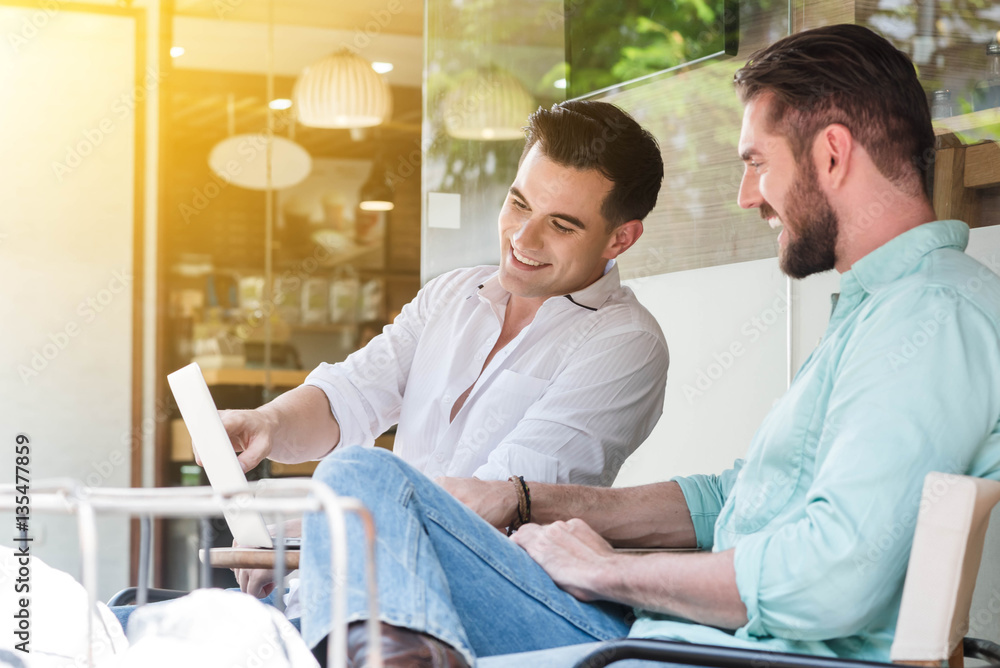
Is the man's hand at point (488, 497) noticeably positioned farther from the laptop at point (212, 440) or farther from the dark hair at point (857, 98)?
the dark hair at point (857, 98)

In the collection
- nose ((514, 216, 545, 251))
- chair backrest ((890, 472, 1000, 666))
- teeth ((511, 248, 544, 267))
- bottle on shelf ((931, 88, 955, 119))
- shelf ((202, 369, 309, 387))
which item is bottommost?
shelf ((202, 369, 309, 387))

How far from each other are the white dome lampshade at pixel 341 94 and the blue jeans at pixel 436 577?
11.6 ft

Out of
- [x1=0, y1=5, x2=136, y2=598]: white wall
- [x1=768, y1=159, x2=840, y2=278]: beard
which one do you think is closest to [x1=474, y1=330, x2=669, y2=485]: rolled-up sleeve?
[x1=768, y1=159, x2=840, y2=278]: beard

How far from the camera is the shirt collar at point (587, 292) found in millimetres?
1938

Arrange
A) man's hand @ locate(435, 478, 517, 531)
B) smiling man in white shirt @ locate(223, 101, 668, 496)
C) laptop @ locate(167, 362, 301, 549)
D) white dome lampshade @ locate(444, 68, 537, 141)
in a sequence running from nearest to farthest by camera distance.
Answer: laptop @ locate(167, 362, 301, 549) → man's hand @ locate(435, 478, 517, 531) → smiling man in white shirt @ locate(223, 101, 668, 496) → white dome lampshade @ locate(444, 68, 537, 141)

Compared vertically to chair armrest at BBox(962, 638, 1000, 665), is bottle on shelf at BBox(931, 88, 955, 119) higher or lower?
higher

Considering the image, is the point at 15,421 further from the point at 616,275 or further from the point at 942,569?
the point at 942,569

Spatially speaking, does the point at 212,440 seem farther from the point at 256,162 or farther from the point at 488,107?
the point at 256,162

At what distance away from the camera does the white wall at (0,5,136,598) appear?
4273mm

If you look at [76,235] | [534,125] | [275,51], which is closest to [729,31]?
[534,125]

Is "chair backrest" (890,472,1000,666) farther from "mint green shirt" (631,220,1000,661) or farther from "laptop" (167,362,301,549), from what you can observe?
"laptop" (167,362,301,549)

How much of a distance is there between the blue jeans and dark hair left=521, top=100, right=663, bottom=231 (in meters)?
0.89

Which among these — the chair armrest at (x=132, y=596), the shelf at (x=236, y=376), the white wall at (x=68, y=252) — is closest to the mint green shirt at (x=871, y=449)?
the chair armrest at (x=132, y=596)

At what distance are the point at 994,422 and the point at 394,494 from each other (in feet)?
2.01
